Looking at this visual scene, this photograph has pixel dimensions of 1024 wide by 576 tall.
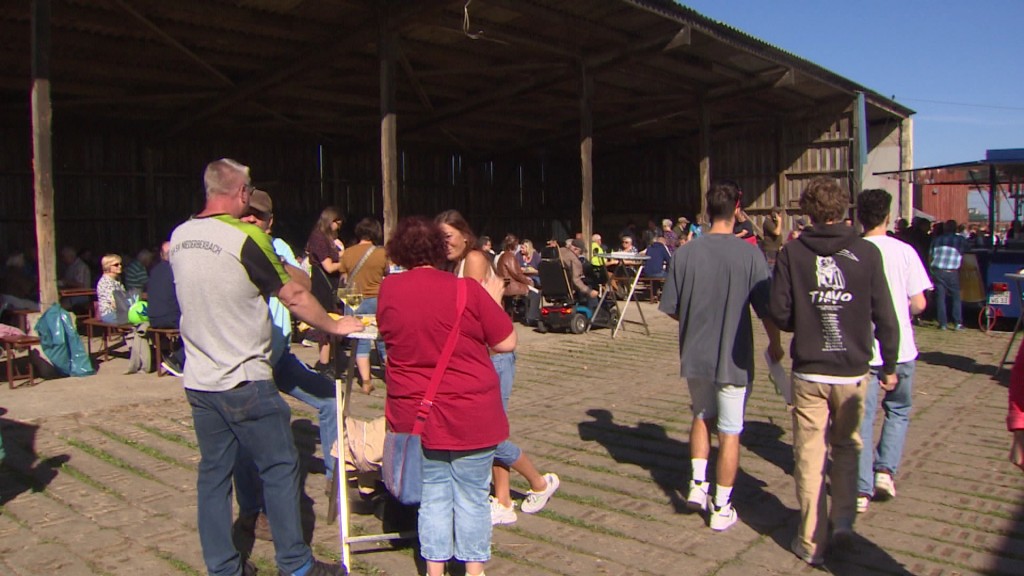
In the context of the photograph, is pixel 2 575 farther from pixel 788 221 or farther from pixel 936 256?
pixel 788 221

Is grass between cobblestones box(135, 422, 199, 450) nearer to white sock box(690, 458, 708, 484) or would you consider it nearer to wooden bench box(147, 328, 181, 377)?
wooden bench box(147, 328, 181, 377)

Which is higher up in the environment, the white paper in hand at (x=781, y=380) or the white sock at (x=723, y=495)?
the white paper in hand at (x=781, y=380)

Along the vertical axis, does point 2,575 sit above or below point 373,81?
below

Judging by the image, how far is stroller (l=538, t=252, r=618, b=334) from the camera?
11.1 meters

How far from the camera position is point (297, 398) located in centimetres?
396

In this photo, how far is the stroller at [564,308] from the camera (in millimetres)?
11055

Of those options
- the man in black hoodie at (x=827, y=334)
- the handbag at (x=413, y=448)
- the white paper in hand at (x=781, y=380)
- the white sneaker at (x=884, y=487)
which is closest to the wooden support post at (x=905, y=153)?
the white sneaker at (x=884, y=487)

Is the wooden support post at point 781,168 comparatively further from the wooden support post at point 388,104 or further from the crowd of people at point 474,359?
the crowd of people at point 474,359

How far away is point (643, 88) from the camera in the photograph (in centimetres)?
1653

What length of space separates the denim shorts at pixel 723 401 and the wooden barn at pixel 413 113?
6964 mm

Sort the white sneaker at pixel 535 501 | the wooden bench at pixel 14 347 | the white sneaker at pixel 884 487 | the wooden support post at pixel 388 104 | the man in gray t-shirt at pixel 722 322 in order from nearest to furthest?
the man in gray t-shirt at pixel 722 322
the white sneaker at pixel 535 501
the white sneaker at pixel 884 487
the wooden bench at pixel 14 347
the wooden support post at pixel 388 104

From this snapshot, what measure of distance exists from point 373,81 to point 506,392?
426 inches

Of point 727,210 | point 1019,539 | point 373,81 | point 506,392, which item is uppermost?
point 373,81

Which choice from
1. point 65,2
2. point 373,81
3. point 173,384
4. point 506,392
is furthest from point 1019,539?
point 373,81
